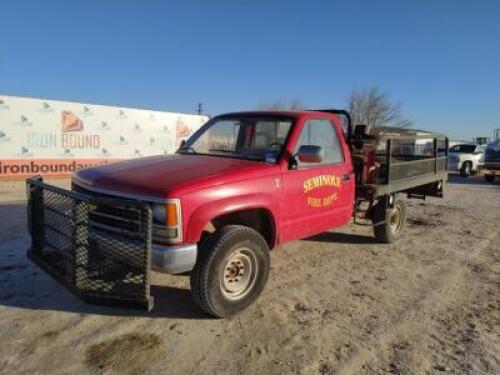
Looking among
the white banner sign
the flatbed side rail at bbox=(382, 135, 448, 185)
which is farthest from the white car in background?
the flatbed side rail at bbox=(382, 135, 448, 185)

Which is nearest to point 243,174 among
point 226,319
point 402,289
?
point 226,319

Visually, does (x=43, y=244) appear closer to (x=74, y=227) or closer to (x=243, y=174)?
(x=74, y=227)

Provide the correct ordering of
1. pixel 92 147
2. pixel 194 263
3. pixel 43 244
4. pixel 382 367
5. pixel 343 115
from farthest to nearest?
pixel 92 147 < pixel 343 115 < pixel 43 244 < pixel 194 263 < pixel 382 367

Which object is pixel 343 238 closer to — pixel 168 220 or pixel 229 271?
pixel 229 271

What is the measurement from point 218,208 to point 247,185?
0.44m

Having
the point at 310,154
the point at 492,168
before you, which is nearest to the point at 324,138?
the point at 310,154

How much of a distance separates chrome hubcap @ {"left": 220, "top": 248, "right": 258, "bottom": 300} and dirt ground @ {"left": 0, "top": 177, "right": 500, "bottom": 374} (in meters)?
0.25

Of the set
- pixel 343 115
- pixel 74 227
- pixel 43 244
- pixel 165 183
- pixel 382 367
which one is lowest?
pixel 382 367

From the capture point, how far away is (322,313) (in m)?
4.40

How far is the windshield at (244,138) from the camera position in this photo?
16.4 feet

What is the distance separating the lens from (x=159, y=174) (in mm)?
4207

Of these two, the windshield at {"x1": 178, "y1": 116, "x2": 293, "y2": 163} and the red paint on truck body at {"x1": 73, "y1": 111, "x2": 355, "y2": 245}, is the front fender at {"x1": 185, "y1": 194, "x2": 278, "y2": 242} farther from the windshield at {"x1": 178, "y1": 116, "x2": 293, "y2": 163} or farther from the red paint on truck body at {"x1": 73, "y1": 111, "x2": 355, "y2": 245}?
the windshield at {"x1": 178, "y1": 116, "x2": 293, "y2": 163}

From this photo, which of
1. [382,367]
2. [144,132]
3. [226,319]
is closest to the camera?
[382,367]

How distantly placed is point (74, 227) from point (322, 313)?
2519mm
